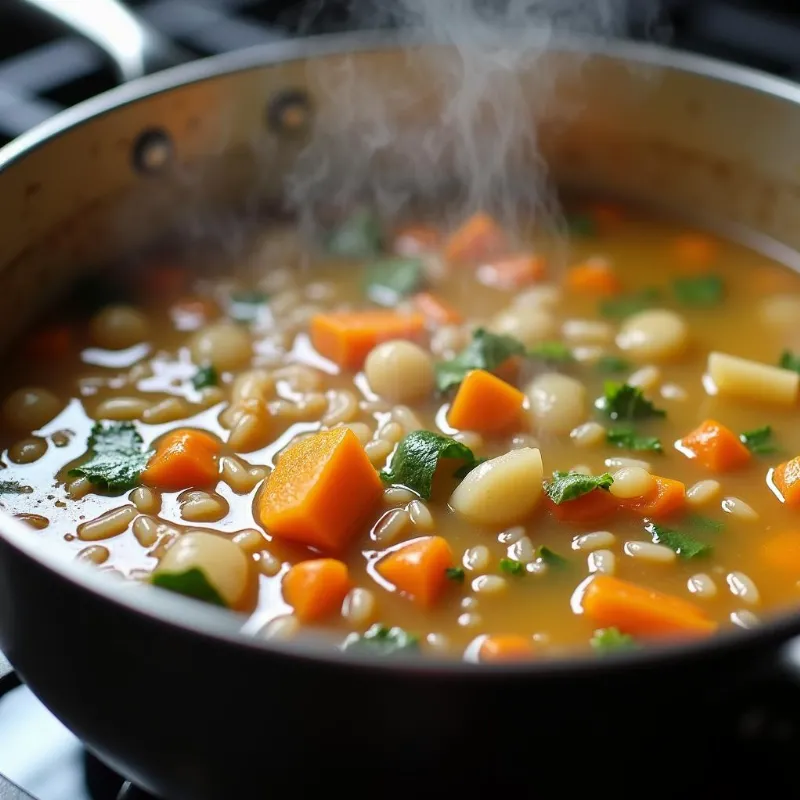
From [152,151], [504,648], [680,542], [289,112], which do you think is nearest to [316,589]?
[504,648]

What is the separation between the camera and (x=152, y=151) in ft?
7.86

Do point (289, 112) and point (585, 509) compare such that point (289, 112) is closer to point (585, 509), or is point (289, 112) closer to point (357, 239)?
point (357, 239)

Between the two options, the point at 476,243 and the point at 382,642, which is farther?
the point at 476,243

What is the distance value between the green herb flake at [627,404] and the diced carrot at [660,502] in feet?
0.79

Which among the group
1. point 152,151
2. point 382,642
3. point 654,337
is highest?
point 152,151

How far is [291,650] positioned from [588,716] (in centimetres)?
31

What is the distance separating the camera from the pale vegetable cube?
6.82 feet

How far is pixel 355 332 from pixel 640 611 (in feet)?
2.92

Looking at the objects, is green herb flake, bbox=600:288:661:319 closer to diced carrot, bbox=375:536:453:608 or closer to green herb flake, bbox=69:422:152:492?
diced carrot, bbox=375:536:453:608

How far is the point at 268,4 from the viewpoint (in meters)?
3.00

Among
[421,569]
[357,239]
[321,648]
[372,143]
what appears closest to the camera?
[321,648]

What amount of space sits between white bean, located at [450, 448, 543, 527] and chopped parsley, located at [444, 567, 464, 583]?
0.14 m

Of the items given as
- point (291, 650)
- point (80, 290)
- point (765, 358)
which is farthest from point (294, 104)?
point (291, 650)

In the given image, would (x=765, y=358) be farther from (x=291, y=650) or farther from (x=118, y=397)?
(x=291, y=650)
